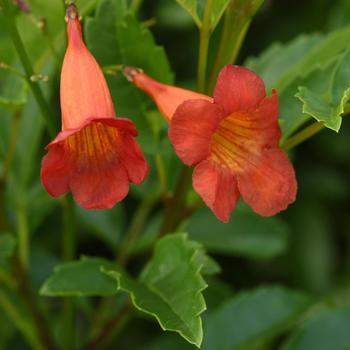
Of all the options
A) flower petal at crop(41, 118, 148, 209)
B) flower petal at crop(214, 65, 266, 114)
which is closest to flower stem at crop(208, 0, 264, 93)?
flower petal at crop(214, 65, 266, 114)

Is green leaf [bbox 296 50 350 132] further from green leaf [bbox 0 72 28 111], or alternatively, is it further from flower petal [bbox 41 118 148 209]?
green leaf [bbox 0 72 28 111]

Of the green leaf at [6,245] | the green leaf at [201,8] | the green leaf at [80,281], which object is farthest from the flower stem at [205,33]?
the green leaf at [6,245]

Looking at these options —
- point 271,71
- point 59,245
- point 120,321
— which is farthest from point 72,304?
point 59,245

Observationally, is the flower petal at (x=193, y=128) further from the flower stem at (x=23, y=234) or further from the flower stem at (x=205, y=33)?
the flower stem at (x=23, y=234)

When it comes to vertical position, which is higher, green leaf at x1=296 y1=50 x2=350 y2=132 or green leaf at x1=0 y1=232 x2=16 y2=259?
green leaf at x1=296 y1=50 x2=350 y2=132

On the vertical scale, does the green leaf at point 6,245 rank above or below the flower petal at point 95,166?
below

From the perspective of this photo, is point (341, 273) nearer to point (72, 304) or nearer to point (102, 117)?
point (72, 304)

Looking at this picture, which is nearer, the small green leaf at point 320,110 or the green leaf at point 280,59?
the small green leaf at point 320,110

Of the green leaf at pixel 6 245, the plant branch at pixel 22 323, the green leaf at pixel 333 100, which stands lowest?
the plant branch at pixel 22 323
